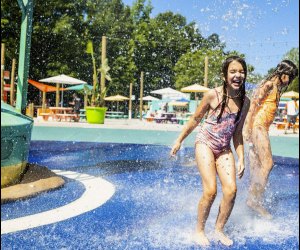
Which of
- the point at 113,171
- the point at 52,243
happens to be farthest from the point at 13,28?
the point at 52,243

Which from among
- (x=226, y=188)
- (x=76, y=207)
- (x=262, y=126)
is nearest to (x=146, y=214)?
(x=76, y=207)

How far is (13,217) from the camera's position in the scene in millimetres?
3053

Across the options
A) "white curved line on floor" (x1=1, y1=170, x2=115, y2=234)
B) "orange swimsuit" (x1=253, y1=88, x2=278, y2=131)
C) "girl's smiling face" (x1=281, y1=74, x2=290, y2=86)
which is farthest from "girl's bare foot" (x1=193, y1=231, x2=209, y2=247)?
"girl's smiling face" (x1=281, y1=74, x2=290, y2=86)

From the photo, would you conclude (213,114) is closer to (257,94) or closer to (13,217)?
(257,94)

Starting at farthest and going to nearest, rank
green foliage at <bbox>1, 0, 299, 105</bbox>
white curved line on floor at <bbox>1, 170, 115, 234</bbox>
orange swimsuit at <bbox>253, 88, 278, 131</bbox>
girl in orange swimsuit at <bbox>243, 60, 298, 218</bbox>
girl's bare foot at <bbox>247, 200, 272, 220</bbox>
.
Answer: green foliage at <bbox>1, 0, 299, 105</bbox> < orange swimsuit at <bbox>253, 88, 278, 131</bbox> < girl in orange swimsuit at <bbox>243, 60, 298, 218</bbox> < girl's bare foot at <bbox>247, 200, 272, 220</bbox> < white curved line on floor at <bbox>1, 170, 115, 234</bbox>

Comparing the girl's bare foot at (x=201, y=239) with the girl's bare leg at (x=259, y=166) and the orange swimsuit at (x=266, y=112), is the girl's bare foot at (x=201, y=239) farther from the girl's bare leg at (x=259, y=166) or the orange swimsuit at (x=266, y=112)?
the orange swimsuit at (x=266, y=112)

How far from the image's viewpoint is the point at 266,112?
368 centimetres

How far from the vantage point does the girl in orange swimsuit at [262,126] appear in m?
3.54

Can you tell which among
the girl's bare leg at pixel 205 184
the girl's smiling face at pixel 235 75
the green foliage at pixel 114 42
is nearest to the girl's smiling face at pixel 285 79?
the girl's smiling face at pixel 235 75

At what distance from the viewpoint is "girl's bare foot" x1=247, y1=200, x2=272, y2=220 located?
343cm

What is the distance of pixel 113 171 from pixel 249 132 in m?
2.47

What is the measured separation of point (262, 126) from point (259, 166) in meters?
0.37

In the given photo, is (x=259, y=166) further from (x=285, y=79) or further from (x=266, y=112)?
(x=285, y=79)

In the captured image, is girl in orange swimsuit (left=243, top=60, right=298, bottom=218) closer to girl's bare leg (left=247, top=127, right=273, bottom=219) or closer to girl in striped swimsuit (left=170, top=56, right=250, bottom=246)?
girl's bare leg (left=247, top=127, right=273, bottom=219)
